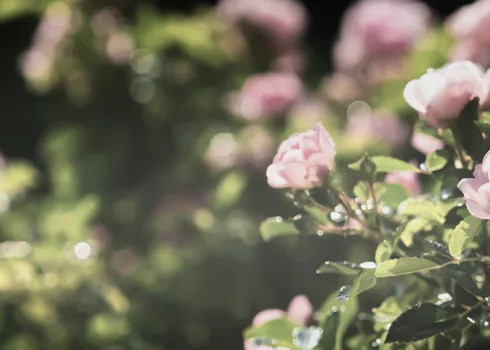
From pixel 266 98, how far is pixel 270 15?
1.22 ft

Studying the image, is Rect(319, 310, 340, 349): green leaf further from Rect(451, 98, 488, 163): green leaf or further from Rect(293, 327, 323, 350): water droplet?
Rect(451, 98, 488, 163): green leaf

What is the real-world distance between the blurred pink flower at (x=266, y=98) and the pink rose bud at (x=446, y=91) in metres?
1.03

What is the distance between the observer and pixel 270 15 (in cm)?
205

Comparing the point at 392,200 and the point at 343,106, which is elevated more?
the point at 343,106

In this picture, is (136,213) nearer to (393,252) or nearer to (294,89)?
(294,89)

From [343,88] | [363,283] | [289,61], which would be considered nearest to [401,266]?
[363,283]

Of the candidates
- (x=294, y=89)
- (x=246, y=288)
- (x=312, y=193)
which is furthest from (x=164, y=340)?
(x=312, y=193)

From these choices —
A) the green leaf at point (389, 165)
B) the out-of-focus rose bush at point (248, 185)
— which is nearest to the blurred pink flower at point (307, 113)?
the out-of-focus rose bush at point (248, 185)

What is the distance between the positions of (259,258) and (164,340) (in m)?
0.23

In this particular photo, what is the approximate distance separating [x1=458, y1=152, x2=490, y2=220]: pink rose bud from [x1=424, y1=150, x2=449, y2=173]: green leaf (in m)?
0.12

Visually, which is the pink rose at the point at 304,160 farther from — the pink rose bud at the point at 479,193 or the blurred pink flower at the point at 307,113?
the blurred pink flower at the point at 307,113

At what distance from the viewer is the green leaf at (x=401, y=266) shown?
0.66 m

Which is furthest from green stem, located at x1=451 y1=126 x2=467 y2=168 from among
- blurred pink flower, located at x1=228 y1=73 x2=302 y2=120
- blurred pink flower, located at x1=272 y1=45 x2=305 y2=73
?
blurred pink flower, located at x1=272 y1=45 x2=305 y2=73

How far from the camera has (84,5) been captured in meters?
1.95
